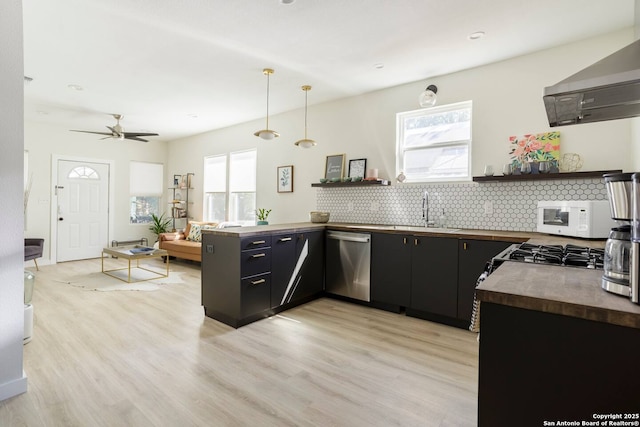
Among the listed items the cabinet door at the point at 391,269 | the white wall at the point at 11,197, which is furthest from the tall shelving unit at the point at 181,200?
the white wall at the point at 11,197

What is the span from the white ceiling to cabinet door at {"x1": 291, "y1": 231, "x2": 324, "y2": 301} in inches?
76.8

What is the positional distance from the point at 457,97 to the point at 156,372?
12.9ft

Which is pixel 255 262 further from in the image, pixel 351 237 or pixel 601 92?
pixel 601 92

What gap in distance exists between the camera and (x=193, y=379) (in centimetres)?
221

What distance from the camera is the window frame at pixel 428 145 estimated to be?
3705 mm

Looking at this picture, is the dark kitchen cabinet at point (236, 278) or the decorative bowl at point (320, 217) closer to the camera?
the dark kitchen cabinet at point (236, 278)

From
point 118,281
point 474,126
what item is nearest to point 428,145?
point 474,126

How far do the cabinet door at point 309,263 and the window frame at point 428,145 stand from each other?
136cm

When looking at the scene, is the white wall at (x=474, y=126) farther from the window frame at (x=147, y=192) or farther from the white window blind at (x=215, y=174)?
the window frame at (x=147, y=192)

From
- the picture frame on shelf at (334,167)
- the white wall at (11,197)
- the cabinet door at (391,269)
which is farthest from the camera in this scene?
the picture frame on shelf at (334,167)

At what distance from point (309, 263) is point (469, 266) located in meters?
1.75

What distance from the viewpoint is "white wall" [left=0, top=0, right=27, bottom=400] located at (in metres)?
1.95

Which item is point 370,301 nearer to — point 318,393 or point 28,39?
point 318,393

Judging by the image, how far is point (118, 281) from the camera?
4859mm
